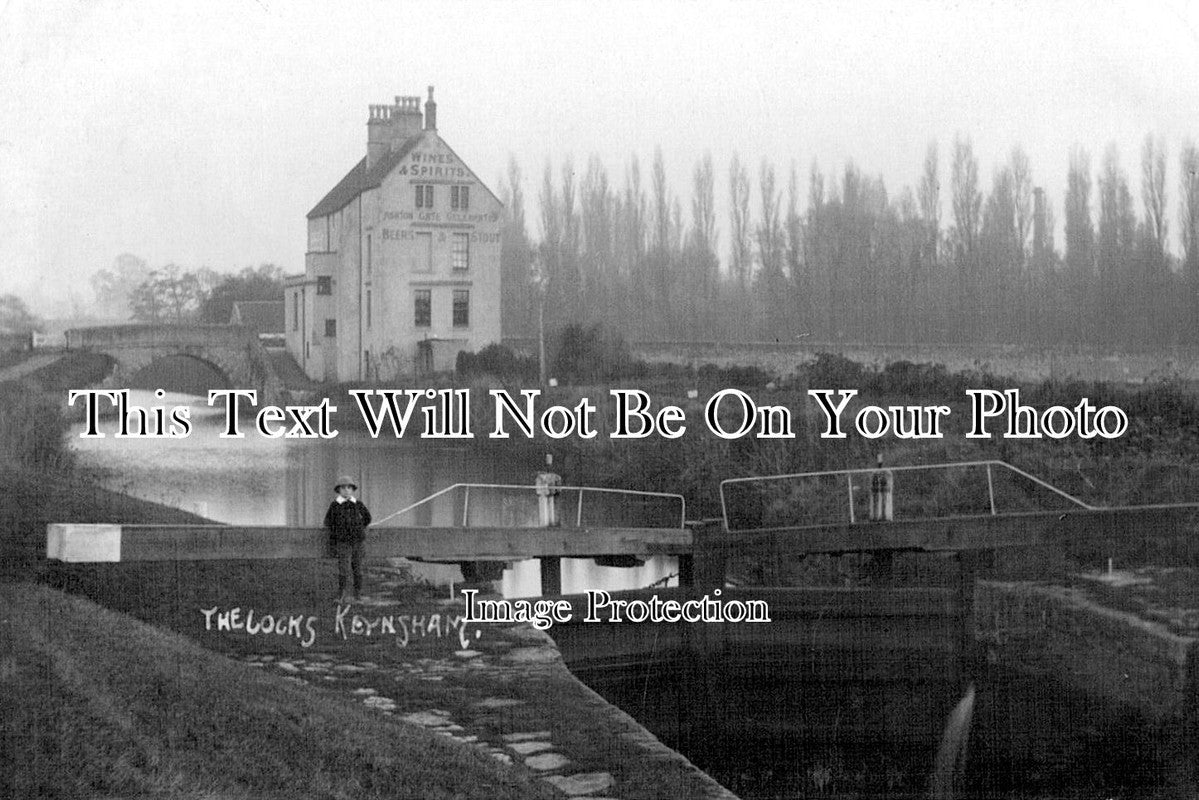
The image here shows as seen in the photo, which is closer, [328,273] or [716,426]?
[716,426]

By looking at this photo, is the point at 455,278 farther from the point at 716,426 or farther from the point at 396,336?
the point at 716,426

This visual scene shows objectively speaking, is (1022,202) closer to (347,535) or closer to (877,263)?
(877,263)

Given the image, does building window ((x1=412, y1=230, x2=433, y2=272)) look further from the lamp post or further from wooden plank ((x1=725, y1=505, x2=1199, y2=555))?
wooden plank ((x1=725, y1=505, x2=1199, y2=555))

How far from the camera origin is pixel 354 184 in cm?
834

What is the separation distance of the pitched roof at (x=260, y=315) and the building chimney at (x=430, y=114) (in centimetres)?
158

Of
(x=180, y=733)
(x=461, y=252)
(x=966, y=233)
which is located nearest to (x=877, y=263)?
(x=966, y=233)

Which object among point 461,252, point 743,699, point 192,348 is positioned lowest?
point 743,699

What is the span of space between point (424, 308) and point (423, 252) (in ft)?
1.12

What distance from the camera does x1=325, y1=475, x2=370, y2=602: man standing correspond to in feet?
25.4

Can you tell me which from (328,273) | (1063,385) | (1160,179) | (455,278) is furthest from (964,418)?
(328,273)

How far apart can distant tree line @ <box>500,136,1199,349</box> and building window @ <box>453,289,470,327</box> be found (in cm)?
23

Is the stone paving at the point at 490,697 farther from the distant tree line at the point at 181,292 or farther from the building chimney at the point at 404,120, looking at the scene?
the building chimney at the point at 404,120

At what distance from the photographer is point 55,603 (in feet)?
22.5

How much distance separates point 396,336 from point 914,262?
3327mm
